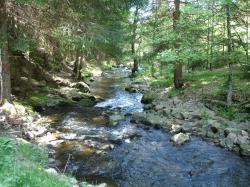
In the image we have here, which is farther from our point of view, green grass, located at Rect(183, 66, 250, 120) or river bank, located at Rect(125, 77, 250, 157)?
green grass, located at Rect(183, 66, 250, 120)

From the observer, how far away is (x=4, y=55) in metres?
13.6

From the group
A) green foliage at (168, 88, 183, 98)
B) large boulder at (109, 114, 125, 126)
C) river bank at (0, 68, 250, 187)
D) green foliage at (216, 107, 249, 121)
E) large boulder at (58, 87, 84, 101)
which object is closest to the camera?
river bank at (0, 68, 250, 187)

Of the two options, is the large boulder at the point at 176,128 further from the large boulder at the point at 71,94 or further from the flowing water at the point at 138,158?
the large boulder at the point at 71,94

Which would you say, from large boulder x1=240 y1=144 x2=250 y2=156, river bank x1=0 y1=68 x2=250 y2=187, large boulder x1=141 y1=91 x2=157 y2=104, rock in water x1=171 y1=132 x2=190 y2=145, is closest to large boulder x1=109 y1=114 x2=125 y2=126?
river bank x1=0 y1=68 x2=250 y2=187

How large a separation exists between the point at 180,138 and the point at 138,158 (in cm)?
238

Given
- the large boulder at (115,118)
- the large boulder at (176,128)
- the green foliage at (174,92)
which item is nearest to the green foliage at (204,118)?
the large boulder at (176,128)

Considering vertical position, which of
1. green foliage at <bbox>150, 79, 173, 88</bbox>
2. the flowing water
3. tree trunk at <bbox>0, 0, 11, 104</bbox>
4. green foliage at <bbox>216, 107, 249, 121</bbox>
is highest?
tree trunk at <bbox>0, 0, 11, 104</bbox>

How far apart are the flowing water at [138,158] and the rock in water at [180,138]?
0.22 metres

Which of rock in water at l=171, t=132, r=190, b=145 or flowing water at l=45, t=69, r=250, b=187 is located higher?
rock in water at l=171, t=132, r=190, b=145

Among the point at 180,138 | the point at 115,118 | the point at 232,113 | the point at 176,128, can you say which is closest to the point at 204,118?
the point at 232,113

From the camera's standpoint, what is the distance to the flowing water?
32.2 feet

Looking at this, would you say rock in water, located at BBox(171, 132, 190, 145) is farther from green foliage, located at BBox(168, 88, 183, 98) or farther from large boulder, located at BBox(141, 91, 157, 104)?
large boulder, located at BBox(141, 91, 157, 104)

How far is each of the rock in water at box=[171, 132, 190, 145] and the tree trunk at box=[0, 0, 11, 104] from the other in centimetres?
701

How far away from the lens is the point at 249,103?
15.5 metres
